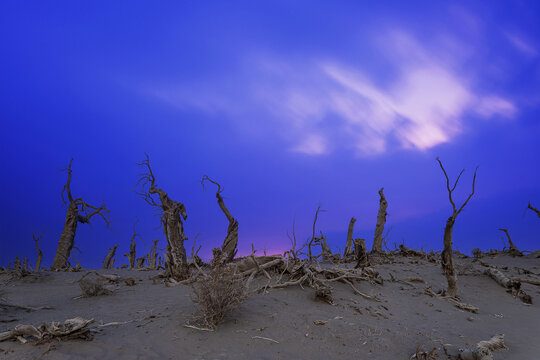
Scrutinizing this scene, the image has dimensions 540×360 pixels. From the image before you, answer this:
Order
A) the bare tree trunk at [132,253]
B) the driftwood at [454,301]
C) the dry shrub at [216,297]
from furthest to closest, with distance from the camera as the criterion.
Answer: the bare tree trunk at [132,253], the driftwood at [454,301], the dry shrub at [216,297]

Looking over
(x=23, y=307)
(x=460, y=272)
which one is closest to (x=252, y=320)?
(x=23, y=307)

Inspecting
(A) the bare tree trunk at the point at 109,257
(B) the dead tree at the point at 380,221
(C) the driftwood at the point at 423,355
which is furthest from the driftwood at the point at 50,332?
(A) the bare tree trunk at the point at 109,257

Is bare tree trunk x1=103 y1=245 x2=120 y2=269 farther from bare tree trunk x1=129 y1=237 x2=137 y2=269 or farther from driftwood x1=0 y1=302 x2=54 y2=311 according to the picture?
driftwood x1=0 y1=302 x2=54 y2=311

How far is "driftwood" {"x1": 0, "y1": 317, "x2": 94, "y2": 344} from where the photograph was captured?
5133mm

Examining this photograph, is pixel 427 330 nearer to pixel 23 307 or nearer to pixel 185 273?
pixel 185 273

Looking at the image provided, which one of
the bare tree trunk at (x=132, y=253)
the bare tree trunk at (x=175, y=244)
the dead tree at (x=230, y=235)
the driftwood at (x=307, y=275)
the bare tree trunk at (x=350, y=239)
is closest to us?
the driftwood at (x=307, y=275)

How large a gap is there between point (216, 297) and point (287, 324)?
139 centimetres

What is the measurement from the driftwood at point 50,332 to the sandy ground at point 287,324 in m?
0.10

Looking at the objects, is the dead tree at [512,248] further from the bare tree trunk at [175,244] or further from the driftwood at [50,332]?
the driftwood at [50,332]

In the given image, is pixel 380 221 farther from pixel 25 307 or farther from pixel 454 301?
pixel 25 307

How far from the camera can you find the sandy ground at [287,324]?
5.20 meters

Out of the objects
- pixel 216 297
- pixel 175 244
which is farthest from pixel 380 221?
pixel 216 297

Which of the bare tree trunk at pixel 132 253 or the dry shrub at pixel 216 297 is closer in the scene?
the dry shrub at pixel 216 297

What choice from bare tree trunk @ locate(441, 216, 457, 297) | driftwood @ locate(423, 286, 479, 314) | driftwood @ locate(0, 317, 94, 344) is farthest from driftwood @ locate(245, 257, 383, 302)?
driftwood @ locate(0, 317, 94, 344)
